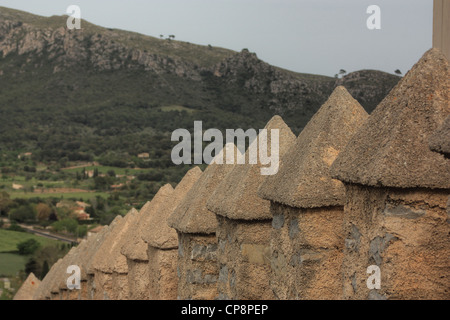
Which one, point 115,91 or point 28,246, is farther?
point 115,91

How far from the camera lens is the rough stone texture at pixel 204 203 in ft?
20.9

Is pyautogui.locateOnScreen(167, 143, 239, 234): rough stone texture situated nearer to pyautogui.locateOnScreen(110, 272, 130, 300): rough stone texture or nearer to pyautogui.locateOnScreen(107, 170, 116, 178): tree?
pyautogui.locateOnScreen(110, 272, 130, 300): rough stone texture

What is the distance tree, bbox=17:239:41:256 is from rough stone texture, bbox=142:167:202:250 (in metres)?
51.5

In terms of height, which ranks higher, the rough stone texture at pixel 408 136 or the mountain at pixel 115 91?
the mountain at pixel 115 91

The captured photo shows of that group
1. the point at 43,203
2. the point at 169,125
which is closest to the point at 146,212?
the point at 169,125

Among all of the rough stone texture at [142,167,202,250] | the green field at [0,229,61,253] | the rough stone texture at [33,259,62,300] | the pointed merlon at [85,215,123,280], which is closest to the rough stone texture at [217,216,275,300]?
the rough stone texture at [142,167,202,250]

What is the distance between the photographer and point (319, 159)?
394cm

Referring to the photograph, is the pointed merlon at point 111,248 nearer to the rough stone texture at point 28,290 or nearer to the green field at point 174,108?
the rough stone texture at point 28,290

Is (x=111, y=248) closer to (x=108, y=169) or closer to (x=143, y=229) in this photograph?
(x=143, y=229)

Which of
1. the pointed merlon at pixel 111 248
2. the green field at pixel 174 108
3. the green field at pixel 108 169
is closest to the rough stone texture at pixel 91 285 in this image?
the pointed merlon at pixel 111 248

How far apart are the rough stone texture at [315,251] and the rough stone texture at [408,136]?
642 mm

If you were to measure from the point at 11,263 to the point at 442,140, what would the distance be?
55552 millimetres

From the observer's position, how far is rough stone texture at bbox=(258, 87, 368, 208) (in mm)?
3809

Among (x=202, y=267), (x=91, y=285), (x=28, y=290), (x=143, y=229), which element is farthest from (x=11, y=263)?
(x=202, y=267)
